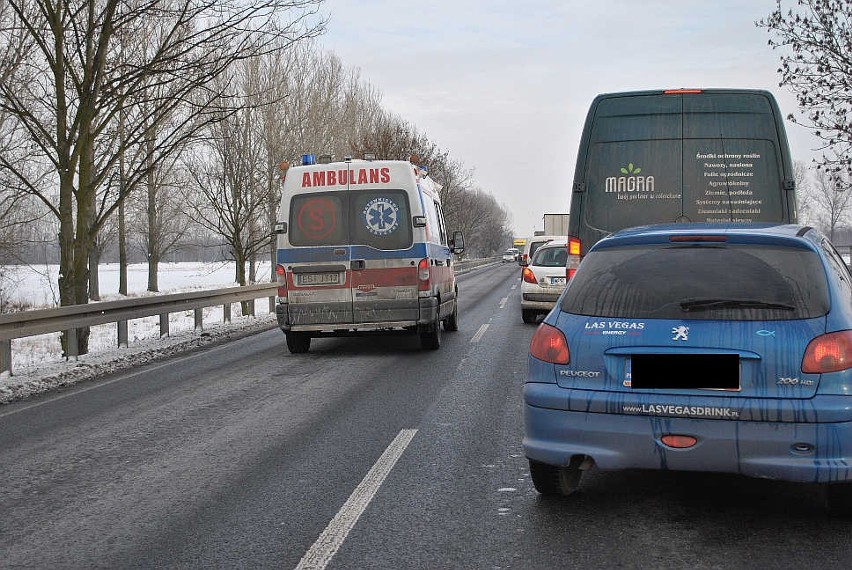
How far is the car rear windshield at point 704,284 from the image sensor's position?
13.1 feet

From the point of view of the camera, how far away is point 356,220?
11.2 m

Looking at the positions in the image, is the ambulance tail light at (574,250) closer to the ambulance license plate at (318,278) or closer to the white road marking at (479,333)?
the ambulance license plate at (318,278)

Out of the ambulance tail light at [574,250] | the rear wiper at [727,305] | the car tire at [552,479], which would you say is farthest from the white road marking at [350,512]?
the ambulance tail light at [574,250]

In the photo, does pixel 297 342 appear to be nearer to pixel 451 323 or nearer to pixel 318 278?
pixel 318 278

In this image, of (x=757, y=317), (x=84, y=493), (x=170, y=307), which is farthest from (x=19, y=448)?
(x=170, y=307)

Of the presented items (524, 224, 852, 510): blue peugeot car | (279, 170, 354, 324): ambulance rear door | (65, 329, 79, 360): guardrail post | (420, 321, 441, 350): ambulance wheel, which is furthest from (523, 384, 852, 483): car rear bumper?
(65, 329, 79, 360): guardrail post

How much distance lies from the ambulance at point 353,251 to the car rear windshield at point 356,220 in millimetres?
14

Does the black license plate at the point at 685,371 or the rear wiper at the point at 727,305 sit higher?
the rear wiper at the point at 727,305

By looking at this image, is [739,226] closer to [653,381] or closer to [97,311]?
[653,381]

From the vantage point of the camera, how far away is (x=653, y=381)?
3998mm

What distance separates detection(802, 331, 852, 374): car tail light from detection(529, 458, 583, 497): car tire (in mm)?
1287

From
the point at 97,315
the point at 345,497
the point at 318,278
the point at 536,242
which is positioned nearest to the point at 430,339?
the point at 318,278

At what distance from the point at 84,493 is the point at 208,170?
21.8 m

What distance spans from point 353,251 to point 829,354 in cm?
790
